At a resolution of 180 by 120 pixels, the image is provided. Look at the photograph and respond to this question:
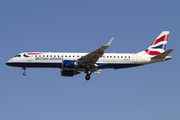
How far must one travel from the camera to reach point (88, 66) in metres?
51.6

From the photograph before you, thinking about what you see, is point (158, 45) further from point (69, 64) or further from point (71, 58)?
point (69, 64)

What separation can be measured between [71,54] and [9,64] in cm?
1015

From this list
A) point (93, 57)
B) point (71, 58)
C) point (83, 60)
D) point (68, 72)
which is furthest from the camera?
point (68, 72)

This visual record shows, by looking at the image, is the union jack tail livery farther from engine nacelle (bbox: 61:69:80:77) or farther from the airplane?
engine nacelle (bbox: 61:69:80:77)

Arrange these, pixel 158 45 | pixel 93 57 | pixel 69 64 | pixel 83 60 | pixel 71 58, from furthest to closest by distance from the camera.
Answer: pixel 158 45
pixel 71 58
pixel 83 60
pixel 93 57
pixel 69 64

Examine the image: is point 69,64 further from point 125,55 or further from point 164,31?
point 164,31

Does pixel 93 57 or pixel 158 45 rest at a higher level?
pixel 158 45

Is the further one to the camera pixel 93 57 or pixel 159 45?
pixel 159 45

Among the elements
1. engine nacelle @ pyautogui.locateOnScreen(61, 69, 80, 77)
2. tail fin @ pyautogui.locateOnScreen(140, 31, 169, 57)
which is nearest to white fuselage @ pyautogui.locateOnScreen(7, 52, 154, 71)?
tail fin @ pyautogui.locateOnScreen(140, 31, 169, 57)

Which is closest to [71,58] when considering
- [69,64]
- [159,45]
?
[69,64]

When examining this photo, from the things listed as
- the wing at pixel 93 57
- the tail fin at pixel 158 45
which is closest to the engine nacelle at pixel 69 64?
the wing at pixel 93 57

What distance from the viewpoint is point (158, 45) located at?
55938 millimetres

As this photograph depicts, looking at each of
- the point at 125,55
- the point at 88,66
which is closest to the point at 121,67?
the point at 125,55

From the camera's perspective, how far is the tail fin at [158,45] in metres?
55.2
